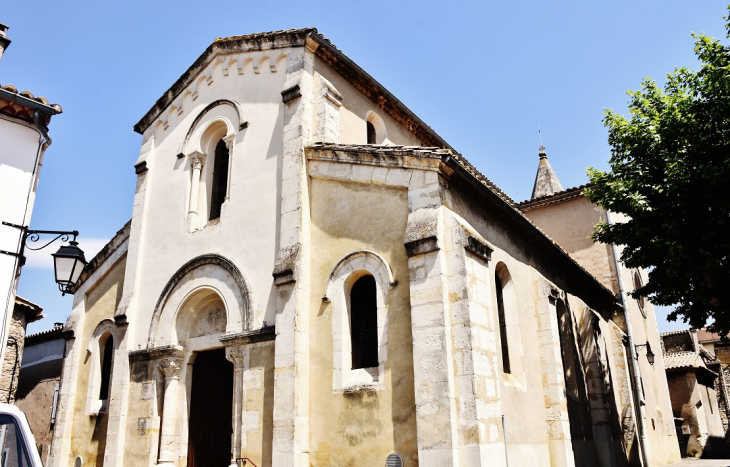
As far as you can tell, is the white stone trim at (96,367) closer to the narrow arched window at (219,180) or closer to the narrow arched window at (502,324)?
the narrow arched window at (219,180)

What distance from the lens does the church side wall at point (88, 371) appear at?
13.0 m

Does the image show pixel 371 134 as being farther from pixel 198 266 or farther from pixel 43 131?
pixel 43 131

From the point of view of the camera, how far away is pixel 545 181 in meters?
25.4

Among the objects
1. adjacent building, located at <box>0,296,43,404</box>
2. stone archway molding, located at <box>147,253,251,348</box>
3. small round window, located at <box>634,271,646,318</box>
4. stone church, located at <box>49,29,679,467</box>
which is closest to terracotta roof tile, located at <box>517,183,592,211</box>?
small round window, located at <box>634,271,646,318</box>

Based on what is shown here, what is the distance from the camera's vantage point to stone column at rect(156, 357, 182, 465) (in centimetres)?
1157

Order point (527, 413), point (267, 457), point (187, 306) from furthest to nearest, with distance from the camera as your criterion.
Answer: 1. point (187, 306)
2. point (527, 413)
3. point (267, 457)

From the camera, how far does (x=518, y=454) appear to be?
32.5 ft

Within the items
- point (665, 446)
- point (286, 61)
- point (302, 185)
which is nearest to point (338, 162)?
point (302, 185)

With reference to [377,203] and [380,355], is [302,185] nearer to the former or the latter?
[377,203]

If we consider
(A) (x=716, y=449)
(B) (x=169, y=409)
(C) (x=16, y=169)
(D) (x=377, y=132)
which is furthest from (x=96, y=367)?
(A) (x=716, y=449)

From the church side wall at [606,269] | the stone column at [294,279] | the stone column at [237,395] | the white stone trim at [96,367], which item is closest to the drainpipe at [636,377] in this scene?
the church side wall at [606,269]

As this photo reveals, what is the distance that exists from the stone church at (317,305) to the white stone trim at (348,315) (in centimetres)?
4

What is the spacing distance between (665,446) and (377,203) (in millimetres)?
15746

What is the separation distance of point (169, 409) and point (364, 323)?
4883 millimetres
